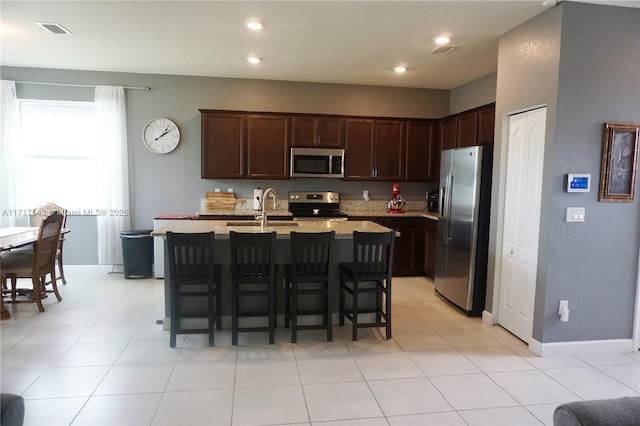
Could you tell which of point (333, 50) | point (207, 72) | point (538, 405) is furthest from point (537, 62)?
point (207, 72)

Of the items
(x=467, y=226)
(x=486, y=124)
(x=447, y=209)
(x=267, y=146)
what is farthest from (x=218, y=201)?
(x=486, y=124)

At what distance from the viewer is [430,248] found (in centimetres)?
573

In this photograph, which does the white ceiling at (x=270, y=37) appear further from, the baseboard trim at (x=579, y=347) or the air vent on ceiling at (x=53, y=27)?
the baseboard trim at (x=579, y=347)

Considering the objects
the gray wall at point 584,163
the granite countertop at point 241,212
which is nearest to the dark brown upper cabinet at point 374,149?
the granite countertop at point 241,212

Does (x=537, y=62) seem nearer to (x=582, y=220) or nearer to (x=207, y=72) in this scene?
(x=582, y=220)

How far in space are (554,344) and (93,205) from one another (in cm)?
600

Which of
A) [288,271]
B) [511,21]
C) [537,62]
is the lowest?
[288,271]

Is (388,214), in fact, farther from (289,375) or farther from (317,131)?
(289,375)

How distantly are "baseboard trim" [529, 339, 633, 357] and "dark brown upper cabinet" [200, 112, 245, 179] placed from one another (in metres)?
4.17

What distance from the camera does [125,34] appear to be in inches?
162

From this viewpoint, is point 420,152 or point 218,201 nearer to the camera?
point 218,201

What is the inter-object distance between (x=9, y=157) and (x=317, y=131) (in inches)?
168

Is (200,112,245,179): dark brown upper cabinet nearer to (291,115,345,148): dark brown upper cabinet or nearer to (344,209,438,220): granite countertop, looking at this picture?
(291,115,345,148): dark brown upper cabinet

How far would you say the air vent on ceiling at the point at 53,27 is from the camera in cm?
387
